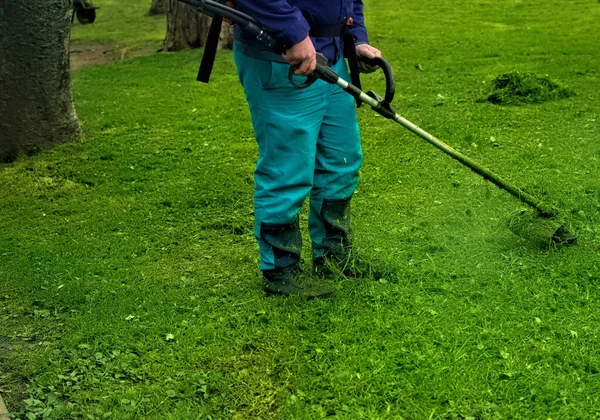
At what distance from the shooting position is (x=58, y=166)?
538cm

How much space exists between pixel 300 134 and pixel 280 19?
19.6 inches

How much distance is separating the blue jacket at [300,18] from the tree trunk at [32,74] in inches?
110

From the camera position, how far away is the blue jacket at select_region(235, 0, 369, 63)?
9.36ft

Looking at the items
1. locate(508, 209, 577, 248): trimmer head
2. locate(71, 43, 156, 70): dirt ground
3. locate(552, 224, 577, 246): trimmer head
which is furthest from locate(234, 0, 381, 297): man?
locate(71, 43, 156, 70): dirt ground

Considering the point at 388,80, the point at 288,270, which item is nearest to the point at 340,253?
the point at 288,270

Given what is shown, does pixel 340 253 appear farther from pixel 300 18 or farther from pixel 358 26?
pixel 300 18

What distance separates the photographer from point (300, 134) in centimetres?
314

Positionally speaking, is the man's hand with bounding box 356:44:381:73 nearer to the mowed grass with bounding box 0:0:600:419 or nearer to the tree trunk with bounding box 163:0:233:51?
the mowed grass with bounding box 0:0:600:419

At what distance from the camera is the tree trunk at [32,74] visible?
17.5ft

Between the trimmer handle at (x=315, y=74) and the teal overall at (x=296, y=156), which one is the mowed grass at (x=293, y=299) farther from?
the trimmer handle at (x=315, y=74)

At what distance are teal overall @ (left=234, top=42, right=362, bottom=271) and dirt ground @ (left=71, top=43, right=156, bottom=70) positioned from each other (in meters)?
7.03

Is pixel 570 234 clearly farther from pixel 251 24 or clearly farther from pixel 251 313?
pixel 251 24

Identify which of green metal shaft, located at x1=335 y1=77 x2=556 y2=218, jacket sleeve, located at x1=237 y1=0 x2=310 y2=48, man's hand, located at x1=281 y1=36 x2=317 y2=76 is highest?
jacket sleeve, located at x1=237 y1=0 x2=310 y2=48

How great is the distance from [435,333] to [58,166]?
3.28 metres
